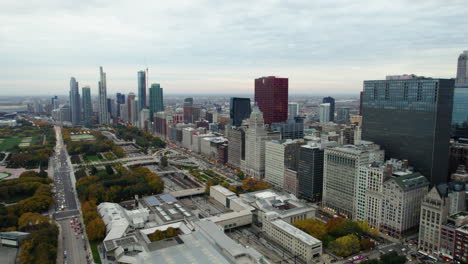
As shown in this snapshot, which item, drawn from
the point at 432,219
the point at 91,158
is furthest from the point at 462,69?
the point at 91,158

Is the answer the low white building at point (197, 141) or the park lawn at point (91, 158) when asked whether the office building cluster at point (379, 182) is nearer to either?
the low white building at point (197, 141)

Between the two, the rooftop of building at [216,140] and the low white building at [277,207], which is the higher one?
the rooftop of building at [216,140]

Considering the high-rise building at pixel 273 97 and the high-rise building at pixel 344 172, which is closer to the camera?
the high-rise building at pixel 344 172

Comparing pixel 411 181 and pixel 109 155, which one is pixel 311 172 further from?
pixel 109 155

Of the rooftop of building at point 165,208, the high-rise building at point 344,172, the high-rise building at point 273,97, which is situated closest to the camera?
the rooftop of building at point 165,208

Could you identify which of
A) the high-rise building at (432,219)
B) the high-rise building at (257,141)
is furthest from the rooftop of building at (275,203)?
the high-rise building at (257,141)

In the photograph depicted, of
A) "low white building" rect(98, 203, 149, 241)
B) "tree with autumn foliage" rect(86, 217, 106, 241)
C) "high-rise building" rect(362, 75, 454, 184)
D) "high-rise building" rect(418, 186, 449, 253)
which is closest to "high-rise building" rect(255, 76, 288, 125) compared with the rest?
"high-rise building" rect(362, 75, 454, 184)

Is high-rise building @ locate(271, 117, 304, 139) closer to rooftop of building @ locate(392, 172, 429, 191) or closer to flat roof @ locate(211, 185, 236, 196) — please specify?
flat roof @ locate(211, 185, 236, 196)

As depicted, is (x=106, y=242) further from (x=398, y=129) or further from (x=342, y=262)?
(x=398, y=129)
